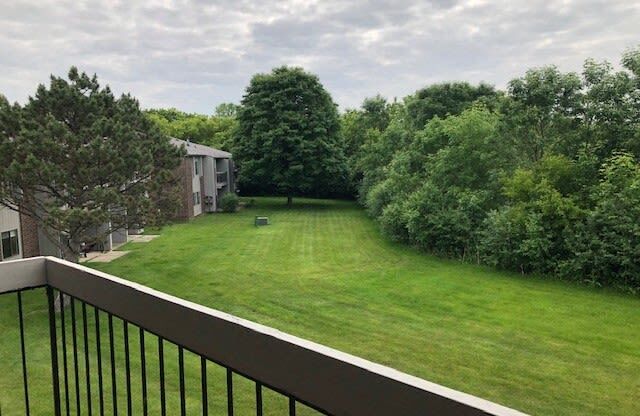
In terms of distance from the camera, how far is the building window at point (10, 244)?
45.2 ft

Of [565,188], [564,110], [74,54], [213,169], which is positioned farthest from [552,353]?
[213,169]

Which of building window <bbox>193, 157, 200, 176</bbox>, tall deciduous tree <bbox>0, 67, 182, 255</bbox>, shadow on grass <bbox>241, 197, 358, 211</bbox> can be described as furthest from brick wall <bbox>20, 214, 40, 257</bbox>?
shadow on grass <bbox>241, 197, 358, 211</bbox>

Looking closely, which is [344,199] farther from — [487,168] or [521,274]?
[521,274]

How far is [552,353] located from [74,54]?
20.4m

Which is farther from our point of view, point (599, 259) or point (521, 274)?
point (521, 274)

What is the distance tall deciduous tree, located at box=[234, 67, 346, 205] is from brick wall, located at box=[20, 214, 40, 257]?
1763 cm

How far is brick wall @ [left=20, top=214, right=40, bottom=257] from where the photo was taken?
49.3 feet

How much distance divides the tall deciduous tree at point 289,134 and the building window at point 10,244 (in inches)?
742

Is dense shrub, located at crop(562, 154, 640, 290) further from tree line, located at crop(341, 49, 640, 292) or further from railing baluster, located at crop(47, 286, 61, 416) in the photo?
railing baluster, located at crop(47, 286, 61, 416)

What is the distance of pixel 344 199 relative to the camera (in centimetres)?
3828

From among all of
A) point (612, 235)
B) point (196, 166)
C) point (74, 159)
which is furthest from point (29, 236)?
point (612, 235)

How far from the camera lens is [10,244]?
1418 centimetres

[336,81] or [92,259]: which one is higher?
[336,81]

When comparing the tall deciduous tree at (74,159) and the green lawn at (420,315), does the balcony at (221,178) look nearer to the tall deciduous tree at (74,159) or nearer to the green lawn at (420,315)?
the green lawn at (420,315)
